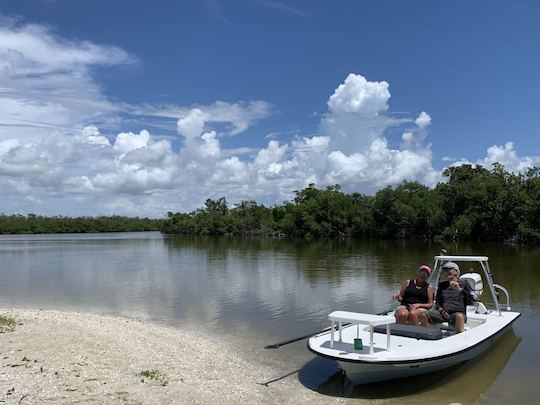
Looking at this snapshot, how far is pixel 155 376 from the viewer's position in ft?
30.8

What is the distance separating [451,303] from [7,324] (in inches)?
468

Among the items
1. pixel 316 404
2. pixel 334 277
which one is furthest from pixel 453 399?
pixel 334 277

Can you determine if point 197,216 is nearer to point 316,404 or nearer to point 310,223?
point 310,223

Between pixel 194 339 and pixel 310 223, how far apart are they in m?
88.8

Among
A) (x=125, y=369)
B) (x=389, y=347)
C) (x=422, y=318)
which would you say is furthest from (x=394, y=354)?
(x=125, y=369)

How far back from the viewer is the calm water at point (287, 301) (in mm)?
9969

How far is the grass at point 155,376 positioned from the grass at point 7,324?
548 centimetres

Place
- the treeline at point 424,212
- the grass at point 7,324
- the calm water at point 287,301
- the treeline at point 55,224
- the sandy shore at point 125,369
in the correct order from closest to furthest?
the sandy shore at point 125,369, the calm water at point 287,301, the grass at point 7,324, the treeline at point 424,212, the treeline at point 55,224

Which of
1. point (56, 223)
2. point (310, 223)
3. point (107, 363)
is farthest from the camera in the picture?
point (56, 223)

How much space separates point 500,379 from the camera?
10477 millimetres

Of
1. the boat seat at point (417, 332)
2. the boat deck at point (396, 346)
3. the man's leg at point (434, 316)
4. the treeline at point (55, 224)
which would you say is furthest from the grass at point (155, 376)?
the treeline at point (55, 224)

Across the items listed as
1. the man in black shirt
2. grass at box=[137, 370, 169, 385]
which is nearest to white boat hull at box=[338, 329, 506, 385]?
the man in black shirt

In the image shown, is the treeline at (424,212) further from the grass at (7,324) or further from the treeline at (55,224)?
the treeline at (55,224)

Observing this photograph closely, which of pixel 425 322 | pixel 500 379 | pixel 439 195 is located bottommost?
pixel 500 379
